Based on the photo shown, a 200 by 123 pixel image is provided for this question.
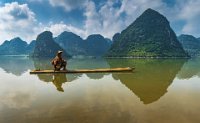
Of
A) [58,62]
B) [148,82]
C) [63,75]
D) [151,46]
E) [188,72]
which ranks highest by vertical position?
[151,46]

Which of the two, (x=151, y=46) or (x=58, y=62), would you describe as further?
(x=151, y=46)

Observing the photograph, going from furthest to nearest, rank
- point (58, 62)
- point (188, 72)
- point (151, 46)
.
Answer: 1. point (151, 46)
2. point (188, 72)
3. point (58, 62)

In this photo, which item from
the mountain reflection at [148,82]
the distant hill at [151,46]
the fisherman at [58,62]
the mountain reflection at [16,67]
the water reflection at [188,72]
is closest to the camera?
the mountain reflection at [148,82]

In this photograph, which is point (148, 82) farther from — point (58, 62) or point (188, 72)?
point (188, 72)

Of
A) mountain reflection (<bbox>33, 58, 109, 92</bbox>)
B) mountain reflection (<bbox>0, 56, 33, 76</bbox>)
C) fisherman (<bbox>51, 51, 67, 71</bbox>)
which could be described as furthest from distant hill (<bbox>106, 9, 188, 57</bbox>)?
fisherman (<bbox>51, 51, 67, 71</bbox>)

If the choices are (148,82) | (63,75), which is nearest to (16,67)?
(63,75)

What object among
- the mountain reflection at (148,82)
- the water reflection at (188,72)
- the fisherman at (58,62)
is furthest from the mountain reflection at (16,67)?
the water reflection at (188,72)

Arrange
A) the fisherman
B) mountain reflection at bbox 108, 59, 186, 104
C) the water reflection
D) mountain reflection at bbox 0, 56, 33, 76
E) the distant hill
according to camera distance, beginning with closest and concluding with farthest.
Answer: mountain reflection at bbox 108, 59, 186, 104
the fisherman
the water reflection
mountain reflection at bbox 0, 56, 33, 76
the distant hill

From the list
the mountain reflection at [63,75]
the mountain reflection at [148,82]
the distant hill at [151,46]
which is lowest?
the mountain reflection at [148,82]

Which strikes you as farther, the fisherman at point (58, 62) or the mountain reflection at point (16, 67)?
the mountain reflection at point (16, 67)

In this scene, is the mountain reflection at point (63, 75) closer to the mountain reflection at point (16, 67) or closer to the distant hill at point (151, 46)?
the mountain reflection at point (16, 67)

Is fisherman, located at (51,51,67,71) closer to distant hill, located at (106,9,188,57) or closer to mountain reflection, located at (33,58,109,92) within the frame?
mountain reflection, located at (33,58,109,92)

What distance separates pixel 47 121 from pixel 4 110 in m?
2.47

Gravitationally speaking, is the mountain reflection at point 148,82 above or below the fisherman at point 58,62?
below
